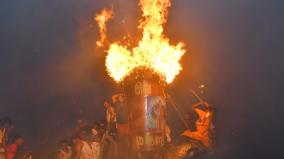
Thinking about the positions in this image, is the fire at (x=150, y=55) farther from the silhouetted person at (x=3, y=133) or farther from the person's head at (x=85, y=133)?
the silhouetted person at (x=3, y=133)

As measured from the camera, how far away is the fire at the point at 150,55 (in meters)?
12.7

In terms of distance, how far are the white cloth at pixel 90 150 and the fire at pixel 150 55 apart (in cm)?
249

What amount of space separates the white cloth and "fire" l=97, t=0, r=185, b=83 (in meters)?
2.49

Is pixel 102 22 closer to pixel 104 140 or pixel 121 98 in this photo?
pixel 121 98

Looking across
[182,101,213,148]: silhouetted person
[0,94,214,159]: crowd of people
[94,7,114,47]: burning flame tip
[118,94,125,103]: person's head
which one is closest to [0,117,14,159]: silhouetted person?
[0,94,214,159]: crowd of people

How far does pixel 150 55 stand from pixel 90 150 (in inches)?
152

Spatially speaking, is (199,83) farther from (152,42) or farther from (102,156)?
(102,156)

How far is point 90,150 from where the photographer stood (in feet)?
37.3

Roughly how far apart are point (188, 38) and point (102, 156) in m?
7.80

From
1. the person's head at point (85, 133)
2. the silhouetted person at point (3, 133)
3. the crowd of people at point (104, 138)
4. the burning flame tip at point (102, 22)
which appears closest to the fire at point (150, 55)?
the crowd of people at point (104, 138)

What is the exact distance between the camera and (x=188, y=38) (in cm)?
1747

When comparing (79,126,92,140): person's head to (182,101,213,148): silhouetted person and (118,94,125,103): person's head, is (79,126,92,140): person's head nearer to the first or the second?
(118,94,125,103): person's head

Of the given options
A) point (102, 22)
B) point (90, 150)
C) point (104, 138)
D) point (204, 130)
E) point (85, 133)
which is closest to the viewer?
point (90, 150)

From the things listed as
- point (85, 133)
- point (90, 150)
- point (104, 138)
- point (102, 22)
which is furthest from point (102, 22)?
point (90, 150)
